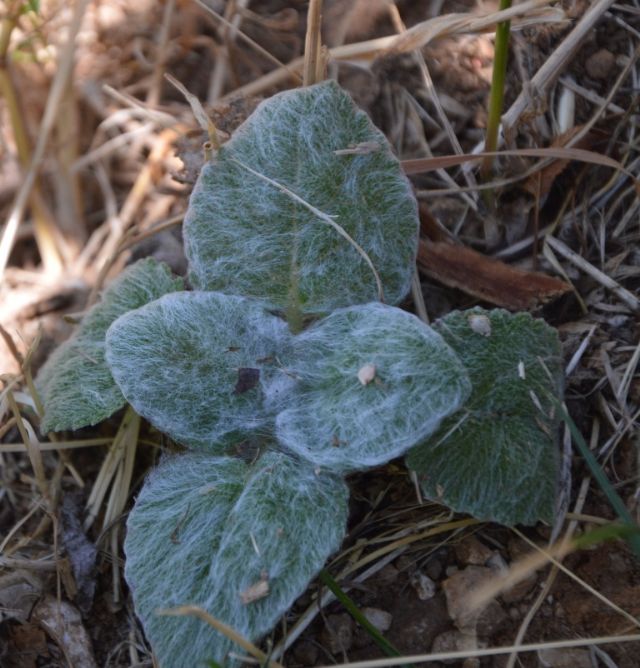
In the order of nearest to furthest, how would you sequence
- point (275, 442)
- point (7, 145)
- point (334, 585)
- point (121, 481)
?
point (334, 585), point (275, 442), point (121, 481), point (7, 145)

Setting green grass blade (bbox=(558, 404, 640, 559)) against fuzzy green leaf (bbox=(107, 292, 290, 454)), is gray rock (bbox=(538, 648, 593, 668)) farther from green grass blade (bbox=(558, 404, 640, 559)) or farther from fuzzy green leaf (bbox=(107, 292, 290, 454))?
fuzzy green leaf (bbox=(107, 292, 290, 454))

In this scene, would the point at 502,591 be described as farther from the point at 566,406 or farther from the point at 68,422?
the point at 68,422

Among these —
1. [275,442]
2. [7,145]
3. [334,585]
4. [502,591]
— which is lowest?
[502,591]

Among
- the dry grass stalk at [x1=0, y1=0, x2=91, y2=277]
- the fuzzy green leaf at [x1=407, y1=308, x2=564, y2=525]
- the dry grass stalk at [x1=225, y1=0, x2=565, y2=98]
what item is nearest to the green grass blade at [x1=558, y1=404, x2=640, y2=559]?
the fuzzy green leaf at [x1=407, y1=308, x2=564, y2=525]

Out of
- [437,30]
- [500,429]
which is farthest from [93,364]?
[437,30]

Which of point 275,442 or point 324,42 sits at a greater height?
point 324,42

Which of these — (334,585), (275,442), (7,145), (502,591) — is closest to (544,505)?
(502,591)
